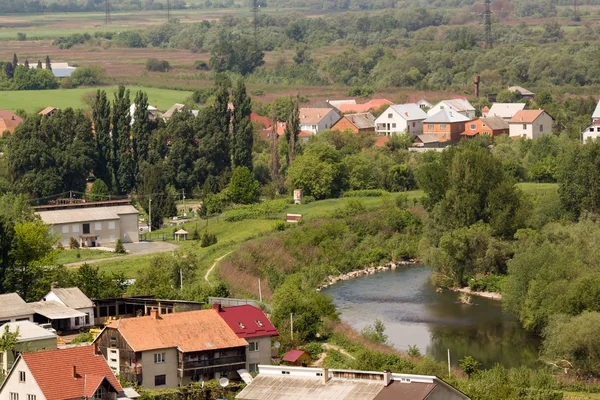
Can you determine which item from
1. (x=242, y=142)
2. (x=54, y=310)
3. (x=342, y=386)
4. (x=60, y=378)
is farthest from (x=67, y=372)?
(x=242, y=142)

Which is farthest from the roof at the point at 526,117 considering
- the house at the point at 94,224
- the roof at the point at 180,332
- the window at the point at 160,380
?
the window at the point at 160,380

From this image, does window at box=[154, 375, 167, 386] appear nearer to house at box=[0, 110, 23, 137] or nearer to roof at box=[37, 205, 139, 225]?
roof at box=[37, 205, 139, 225]

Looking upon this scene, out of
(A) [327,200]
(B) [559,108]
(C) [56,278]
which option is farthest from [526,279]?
(B) [559,108]

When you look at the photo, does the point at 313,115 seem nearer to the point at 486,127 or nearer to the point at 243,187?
the point at 486,127

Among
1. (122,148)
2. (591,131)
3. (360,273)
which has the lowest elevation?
(360,273)

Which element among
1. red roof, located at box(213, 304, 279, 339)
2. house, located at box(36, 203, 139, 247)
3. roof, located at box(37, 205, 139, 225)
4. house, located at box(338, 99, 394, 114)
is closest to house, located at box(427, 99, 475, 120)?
house, located at box(338, 99, 394, 114)

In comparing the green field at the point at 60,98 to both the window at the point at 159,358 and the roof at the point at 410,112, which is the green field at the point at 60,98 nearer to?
the roof at the point at 410,112

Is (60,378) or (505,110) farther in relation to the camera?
(505,110)
